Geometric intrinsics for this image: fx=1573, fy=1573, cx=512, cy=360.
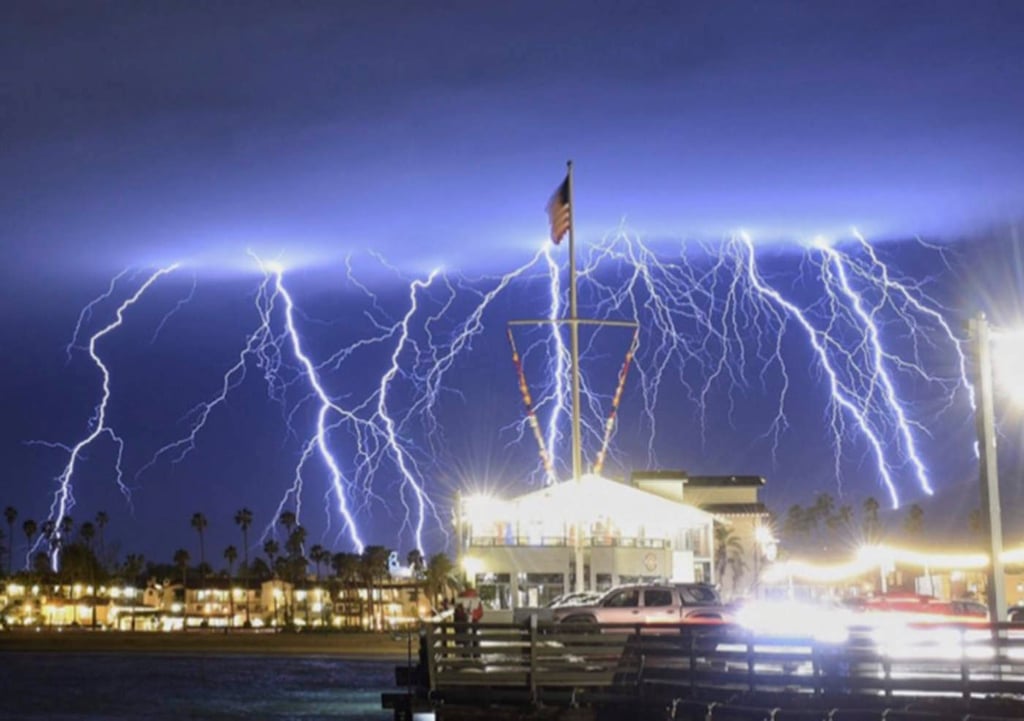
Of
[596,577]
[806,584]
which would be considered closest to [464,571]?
[596,577]

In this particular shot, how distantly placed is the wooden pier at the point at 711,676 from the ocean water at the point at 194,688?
744 cm

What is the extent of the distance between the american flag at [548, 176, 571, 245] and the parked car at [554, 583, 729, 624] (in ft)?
43.5

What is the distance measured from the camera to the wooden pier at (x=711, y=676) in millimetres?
18969

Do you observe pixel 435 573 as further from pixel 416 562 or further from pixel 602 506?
pixel 602 506

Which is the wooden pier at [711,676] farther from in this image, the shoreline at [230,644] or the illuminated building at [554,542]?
the shoreline at [230,644]

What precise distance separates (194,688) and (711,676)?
2407cm

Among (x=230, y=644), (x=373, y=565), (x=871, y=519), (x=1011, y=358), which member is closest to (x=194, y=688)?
(x=1011, y=358)

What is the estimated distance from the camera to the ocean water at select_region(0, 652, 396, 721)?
33.7 m

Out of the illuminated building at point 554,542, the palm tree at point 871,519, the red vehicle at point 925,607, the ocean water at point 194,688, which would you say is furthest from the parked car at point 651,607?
the palm tree at point 871,519

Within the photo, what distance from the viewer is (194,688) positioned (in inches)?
1687

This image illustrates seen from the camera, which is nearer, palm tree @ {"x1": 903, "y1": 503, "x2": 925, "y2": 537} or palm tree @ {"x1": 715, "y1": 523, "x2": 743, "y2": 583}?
palm tree @ {"x1": 903, "y1": 503, "x2": 925, "y2": 537}

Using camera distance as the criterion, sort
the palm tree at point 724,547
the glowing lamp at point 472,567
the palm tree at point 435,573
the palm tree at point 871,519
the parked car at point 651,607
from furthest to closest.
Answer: the palm tree at point 435,573
the palm tree at point 871,519
the palm tree at point 724,547
the glowing lamp at point 472,567
the parked car at point 651,607

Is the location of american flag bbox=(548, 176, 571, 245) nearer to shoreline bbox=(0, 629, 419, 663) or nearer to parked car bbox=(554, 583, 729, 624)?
parked car bbox=(554, 583, 729, 624)

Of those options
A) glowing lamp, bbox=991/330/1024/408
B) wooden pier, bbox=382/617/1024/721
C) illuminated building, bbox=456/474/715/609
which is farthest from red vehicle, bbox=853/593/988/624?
glowing lamp, bbox=991/330/1024/408
